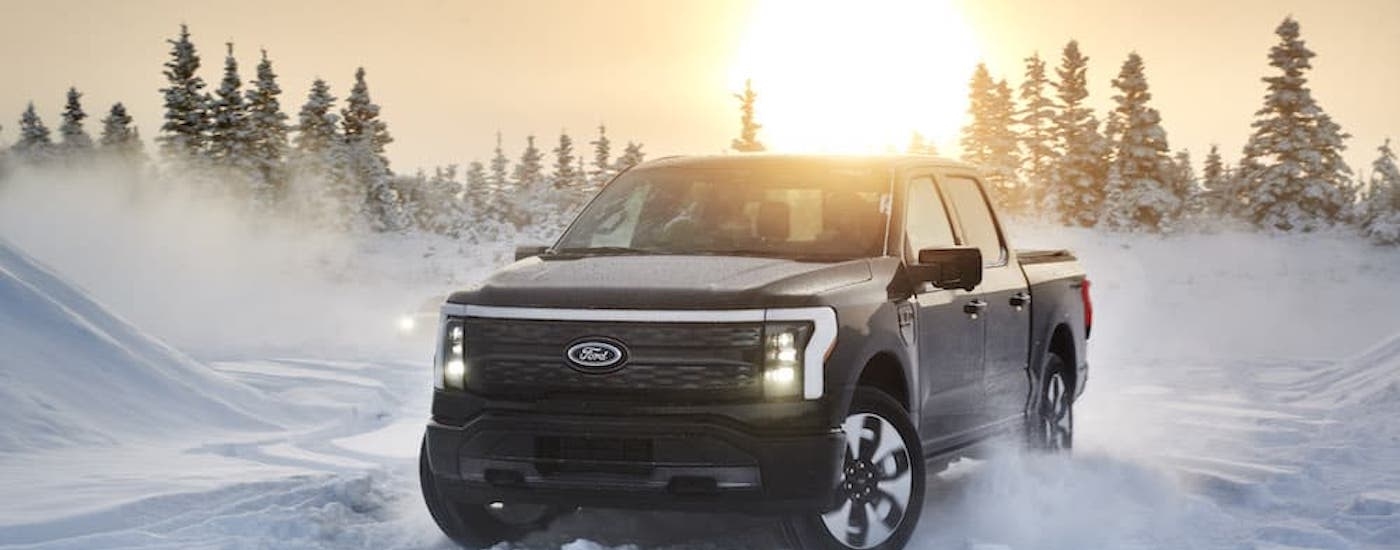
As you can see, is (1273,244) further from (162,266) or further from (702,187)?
(702,187)

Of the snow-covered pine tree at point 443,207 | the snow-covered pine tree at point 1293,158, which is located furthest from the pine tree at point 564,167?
the snow-covered pine tree at point 1293,158

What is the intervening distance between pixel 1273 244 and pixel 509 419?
164 ft

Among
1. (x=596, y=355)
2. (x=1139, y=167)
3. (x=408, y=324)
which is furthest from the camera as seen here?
(x=1139, y=167)

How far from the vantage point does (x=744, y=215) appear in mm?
7562

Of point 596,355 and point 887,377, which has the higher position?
point 596,355

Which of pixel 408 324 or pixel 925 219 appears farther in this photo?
pixel 408 324

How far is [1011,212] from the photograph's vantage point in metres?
65.5

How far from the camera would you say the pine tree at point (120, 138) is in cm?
7944

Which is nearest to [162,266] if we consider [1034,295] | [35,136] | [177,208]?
[177,208]

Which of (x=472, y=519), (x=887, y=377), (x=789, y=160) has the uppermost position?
(x=789, y=160)

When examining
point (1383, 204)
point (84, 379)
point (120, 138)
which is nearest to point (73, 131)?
A: point (120, 138)

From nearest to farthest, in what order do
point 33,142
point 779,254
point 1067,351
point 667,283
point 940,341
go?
1. point 667,283
2. point 779,254
3. point 940,341
4. point 1067,351
5. point 33,142

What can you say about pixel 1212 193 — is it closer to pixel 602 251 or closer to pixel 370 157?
pixel 370 157

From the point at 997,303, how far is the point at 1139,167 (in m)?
55.0
